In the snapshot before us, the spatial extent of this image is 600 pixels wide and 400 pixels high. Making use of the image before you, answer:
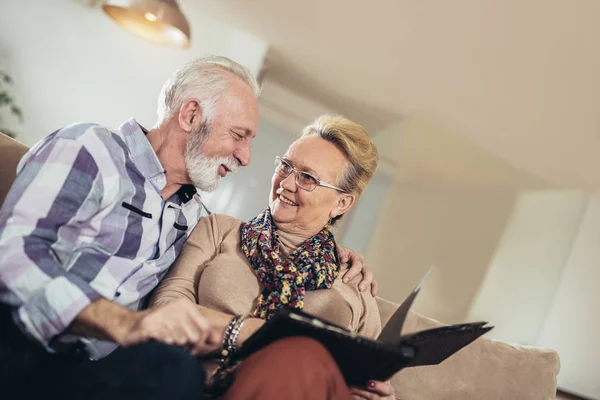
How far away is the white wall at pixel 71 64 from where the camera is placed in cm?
471

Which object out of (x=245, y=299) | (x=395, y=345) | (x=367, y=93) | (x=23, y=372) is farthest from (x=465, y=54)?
(x=23, y=372)

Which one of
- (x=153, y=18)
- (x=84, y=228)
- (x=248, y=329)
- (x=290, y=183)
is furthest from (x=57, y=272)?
(x=153, y=18)

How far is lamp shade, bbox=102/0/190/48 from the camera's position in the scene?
272 cm

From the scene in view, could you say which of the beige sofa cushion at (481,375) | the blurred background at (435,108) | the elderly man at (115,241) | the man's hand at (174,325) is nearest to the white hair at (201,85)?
the elderly man at (115,241)

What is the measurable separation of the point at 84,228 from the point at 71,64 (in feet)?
13.5

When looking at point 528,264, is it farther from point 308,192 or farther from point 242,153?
point 242,153

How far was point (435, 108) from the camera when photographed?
15.7 ft

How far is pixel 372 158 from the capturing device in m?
1.79

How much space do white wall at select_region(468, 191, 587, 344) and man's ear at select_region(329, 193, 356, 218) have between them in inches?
145

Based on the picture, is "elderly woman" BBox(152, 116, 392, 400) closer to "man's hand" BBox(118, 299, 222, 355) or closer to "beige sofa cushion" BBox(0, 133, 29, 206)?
"man's hand" BBox(118, 299, 222, 355)

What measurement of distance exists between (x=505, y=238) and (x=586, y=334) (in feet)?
4.50

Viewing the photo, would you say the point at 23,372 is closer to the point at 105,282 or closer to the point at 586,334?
the point at 105,282

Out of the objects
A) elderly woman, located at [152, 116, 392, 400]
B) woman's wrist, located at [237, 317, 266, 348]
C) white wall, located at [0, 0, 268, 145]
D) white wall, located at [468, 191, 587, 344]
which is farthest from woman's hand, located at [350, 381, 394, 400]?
white wall, located at [0, 0, 268, 145]

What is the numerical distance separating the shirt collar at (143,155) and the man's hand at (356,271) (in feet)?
2.11
